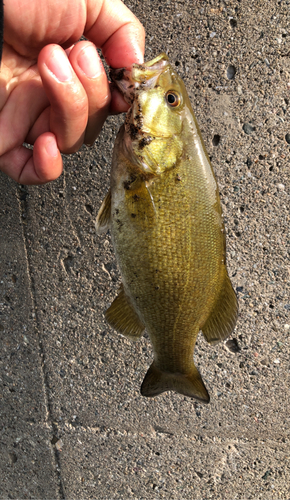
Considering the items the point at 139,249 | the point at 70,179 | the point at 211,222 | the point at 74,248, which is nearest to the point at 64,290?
the point at 74,248

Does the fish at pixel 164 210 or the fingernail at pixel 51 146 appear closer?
the fish at pixel 164 210

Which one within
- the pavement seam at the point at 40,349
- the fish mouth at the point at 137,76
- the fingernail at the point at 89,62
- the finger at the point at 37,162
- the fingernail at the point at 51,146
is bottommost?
the pavement seam at the point at 40,349

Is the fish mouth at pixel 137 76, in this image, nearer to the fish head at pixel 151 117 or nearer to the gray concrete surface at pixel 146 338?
the fish head at pixel 151 117

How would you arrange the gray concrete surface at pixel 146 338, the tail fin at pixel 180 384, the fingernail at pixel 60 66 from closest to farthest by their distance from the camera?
the fingernail at pixel 60 66, the tail fin at pixel 180 384, the gray concrete surface at pixel 146 338

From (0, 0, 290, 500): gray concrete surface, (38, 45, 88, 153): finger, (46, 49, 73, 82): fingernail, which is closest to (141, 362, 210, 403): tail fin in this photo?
(0, 0, 290, 500): gray concrete surface

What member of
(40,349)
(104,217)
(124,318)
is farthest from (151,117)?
(40,349)

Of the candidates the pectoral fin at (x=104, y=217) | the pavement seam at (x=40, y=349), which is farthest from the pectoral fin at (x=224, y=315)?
the pavement seam at (x=40, y=349)
